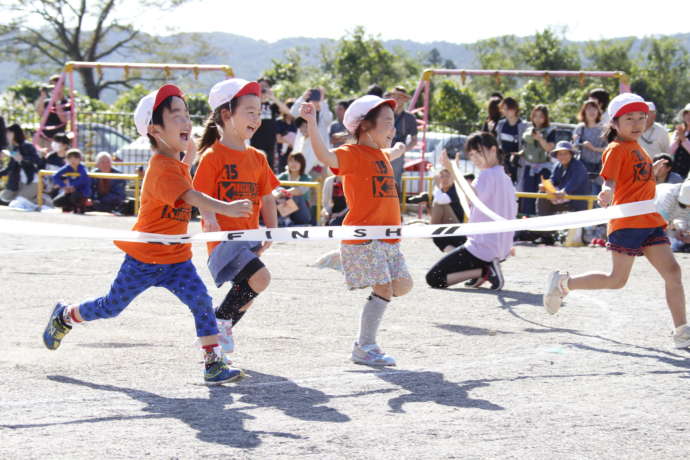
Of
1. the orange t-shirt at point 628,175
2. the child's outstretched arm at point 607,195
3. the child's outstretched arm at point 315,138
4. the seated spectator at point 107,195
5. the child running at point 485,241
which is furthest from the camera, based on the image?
the seated spectator at point 107,195

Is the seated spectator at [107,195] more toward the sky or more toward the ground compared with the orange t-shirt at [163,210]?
more toward the ground

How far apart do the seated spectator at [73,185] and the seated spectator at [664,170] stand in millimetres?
9852

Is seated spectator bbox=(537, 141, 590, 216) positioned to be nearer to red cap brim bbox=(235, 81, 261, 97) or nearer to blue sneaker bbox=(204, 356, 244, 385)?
red cap brim bbox=(235, 81, 261, 97)

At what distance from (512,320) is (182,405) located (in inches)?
144

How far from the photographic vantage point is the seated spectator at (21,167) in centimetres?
2025

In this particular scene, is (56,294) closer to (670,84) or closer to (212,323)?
(212,323)

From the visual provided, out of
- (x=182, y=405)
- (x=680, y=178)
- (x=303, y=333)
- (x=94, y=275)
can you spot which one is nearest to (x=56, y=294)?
(x=94, y=275)

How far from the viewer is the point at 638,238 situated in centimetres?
716

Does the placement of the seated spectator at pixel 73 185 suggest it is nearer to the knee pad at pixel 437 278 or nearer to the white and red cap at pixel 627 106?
the knee pad at pixel 437 278

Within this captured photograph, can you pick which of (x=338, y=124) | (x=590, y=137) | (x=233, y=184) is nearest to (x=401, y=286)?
(x=233, y=184)

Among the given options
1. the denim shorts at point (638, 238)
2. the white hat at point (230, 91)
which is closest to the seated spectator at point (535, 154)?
the denim shorts at point (638, 238)

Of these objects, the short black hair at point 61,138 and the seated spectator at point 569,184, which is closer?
the seated spectator at point 569,184

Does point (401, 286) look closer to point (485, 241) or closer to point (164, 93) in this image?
point (164, 93)

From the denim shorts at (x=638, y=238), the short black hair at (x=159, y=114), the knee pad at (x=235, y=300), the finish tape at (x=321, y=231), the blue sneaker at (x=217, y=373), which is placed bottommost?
the blue sneaker at (x=217, y=373)
